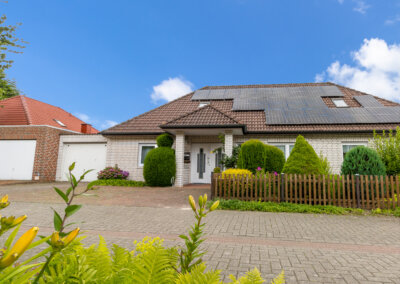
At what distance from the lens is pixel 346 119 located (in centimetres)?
1274

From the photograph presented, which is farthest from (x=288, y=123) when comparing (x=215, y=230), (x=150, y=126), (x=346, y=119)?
(x=215, y=230)

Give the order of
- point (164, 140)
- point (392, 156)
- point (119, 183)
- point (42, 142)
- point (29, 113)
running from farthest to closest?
point (29, 113) < point (42, 142) < point (119, 183) < point (164, 140) < point (392, 156)

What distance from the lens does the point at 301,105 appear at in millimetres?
14977

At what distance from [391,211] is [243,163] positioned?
4924 millimetres

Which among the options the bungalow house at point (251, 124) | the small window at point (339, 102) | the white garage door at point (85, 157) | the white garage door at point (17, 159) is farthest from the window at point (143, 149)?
the small window at point (339, 102)

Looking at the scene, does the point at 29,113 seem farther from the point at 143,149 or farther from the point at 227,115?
the point at 227,115

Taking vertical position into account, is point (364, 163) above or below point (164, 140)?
below

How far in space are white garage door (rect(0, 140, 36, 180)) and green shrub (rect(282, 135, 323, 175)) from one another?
51.5 ft

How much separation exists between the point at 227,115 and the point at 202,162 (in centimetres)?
358

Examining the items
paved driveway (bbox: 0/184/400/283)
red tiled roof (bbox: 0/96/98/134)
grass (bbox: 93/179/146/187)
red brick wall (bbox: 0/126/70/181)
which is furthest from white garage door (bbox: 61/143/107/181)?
paved driveway (bbox: 0/184/400/283)

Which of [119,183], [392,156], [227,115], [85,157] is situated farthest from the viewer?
[85,157]

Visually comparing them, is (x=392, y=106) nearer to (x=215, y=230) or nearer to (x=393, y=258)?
(x=393, y=258)

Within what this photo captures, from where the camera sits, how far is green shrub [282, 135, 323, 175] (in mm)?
7871

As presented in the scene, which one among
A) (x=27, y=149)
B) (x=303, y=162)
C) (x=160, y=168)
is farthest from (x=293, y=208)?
(x=27, y=149)
